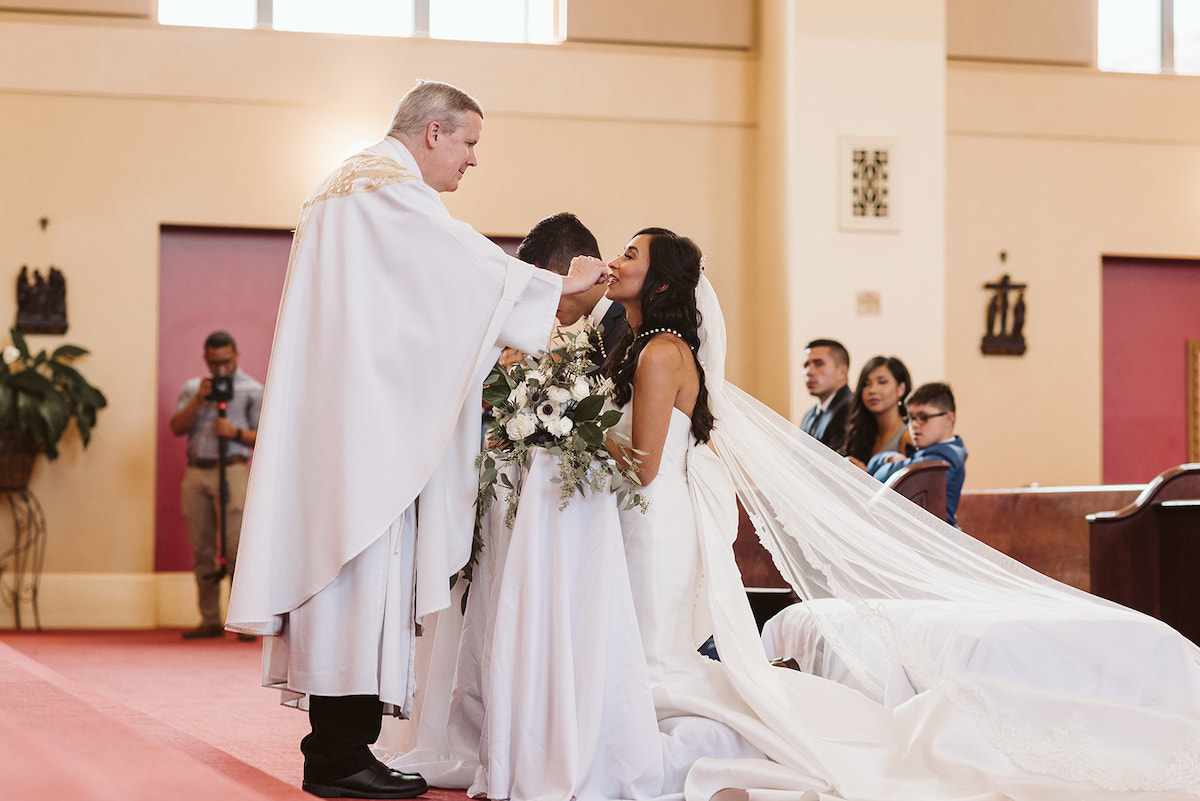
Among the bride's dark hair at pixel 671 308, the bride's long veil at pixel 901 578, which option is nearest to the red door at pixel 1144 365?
the bride's long veil at pixel 901 578

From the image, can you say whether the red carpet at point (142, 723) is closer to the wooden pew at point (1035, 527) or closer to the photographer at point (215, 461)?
the photographer at point (215, 461)

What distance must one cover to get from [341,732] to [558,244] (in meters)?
1.88

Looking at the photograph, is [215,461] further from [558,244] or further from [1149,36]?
[1149,36]

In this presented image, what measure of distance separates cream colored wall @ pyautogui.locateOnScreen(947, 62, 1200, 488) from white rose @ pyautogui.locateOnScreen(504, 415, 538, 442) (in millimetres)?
6155

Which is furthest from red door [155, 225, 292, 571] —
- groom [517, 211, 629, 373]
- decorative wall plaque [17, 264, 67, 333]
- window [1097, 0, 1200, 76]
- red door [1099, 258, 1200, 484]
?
window [1097, 0, 1200, 76]

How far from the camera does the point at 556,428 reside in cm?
347

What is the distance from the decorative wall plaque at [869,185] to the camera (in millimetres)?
8555

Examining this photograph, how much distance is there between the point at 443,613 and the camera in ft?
12.3

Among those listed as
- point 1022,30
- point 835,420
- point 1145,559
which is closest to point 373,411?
point 1145,559

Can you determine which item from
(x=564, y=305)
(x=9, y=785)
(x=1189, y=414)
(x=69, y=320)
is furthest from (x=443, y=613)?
(x=1189, y=414)

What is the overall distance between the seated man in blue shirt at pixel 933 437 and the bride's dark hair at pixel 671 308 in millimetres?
1615

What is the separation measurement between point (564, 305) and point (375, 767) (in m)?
1.85

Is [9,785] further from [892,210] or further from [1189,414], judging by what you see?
[1189,414]

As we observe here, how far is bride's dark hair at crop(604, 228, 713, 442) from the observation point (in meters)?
3.83
